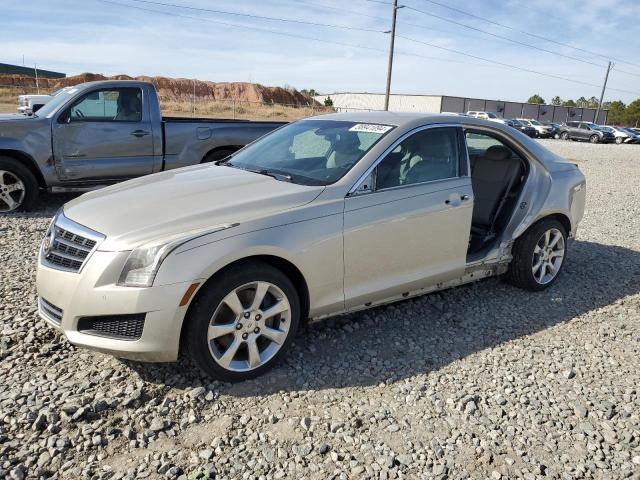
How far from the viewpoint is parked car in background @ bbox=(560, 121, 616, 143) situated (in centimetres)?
3831

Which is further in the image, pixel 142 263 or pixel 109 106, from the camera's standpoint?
pixel 109 106

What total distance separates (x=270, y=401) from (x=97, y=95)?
19.5 feet

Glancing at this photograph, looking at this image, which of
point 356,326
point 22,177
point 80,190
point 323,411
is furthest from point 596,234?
point 22,177

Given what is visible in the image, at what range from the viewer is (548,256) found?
4977mm

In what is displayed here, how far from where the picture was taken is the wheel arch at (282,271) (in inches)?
117

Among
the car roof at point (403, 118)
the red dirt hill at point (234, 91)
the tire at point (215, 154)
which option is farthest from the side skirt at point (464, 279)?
the red dirt hill at point (234, 91)

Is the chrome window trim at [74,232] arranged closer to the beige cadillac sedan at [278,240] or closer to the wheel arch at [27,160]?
the beige cadillac sedan at [278,240]

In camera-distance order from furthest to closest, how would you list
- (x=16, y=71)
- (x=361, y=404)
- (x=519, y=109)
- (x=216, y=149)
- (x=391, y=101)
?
(x=519, y=109)
(x=391, y=101)
(x=16, y=71)
(x=216, y=149)
(x=361, y=404)

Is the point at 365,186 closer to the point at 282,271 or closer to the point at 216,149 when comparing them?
the point at 282,271

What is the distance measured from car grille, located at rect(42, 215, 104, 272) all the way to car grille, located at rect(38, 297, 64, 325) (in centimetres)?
24

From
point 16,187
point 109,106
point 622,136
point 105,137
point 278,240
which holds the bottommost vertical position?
point 622,136

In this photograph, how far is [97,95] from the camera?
7.33 m

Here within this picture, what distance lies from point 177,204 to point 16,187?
492 centimetres

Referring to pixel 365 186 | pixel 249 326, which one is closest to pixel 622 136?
pixel 365 186
